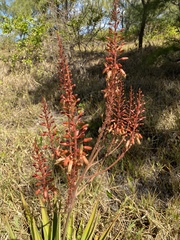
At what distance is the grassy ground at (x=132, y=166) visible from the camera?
2.29 m

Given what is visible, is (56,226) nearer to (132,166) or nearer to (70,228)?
(70,228)

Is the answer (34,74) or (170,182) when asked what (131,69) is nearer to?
(34,74)

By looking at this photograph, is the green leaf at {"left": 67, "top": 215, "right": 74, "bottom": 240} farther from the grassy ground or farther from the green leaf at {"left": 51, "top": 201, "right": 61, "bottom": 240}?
the grassy ground

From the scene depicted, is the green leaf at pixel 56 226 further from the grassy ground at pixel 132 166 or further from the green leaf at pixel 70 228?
the grassy ground at pixel 132 166

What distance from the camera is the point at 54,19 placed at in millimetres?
6855

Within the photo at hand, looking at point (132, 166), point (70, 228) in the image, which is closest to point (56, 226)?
point (70, 228)

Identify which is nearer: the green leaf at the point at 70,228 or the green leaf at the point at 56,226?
the green leaf at the point at 56,226

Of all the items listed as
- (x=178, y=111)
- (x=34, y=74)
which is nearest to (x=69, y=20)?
(x=34, y=74)

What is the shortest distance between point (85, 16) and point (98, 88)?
2.38m

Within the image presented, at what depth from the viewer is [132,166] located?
2.95 meters

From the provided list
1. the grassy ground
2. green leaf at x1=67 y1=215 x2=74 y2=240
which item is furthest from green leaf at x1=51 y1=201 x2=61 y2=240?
the grassy ground

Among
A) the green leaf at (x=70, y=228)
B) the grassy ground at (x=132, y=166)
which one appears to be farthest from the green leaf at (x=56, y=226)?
the grassy ground at (x=132, y=166)

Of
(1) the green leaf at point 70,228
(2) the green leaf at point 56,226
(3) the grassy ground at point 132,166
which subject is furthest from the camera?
(3) the grassy ground at point 132,166

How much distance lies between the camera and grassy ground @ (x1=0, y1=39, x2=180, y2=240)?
2285 millimetres
